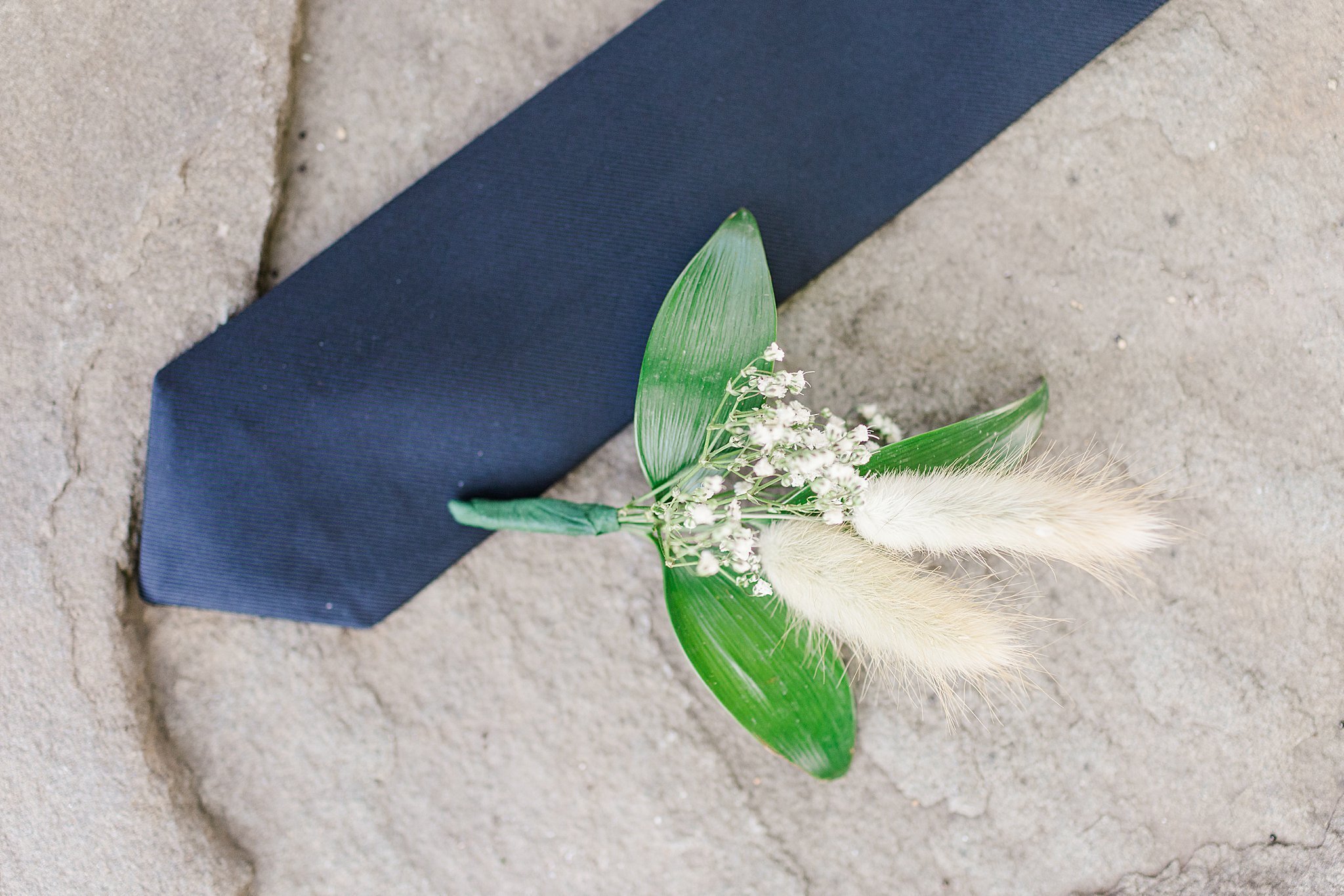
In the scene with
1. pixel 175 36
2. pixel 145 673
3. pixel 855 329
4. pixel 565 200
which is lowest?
pixel 145 673

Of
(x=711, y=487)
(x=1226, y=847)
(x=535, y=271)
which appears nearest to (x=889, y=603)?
(x=711, y=487)

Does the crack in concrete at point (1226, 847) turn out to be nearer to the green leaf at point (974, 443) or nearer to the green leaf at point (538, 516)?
the green leaf at point (974, 443)

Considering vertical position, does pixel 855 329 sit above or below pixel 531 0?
below

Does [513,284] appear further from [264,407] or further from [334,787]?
[334,787]

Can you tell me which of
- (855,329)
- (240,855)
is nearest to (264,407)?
(240,855)

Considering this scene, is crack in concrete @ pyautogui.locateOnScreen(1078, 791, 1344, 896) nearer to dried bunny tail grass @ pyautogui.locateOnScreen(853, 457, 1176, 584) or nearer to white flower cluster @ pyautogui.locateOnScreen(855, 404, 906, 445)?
dried bunny tail grass @ pyautogui.locateOnScreen(853, 457, 1176, 584)

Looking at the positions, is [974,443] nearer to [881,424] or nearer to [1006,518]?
[881,424]

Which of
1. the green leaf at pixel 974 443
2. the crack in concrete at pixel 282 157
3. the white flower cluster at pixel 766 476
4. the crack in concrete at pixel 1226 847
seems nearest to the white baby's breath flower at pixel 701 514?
the white flower cluster at pixel 766 476
